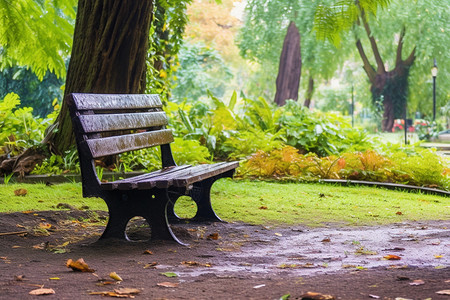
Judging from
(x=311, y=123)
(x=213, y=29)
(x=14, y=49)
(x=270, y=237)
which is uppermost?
(x=213, y=29)

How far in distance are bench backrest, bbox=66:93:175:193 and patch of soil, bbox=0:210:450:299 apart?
2.12 ft

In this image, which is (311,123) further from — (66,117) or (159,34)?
(66,117)

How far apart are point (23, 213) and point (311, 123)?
23.1 ft

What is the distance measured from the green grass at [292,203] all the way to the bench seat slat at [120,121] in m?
0.95

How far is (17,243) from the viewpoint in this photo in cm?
437

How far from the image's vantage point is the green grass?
19.5 ft

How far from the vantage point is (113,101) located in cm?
504

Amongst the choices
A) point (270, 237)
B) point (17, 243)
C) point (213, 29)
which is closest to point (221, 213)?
point (270, 237)

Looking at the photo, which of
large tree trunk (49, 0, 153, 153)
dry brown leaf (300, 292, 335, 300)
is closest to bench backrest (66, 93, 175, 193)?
large tree trunk (49, 0, 153, 153)

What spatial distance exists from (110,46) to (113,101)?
2654 millimetres

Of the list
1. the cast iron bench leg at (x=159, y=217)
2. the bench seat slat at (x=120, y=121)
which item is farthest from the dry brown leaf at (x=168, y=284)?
the bench seat slat at (x=120, y=121)

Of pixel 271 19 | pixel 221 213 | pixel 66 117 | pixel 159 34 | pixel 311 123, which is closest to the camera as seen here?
pixel 221 213

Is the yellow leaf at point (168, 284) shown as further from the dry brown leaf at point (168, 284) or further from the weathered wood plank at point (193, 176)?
the weathered wood plank at point (193, 176)

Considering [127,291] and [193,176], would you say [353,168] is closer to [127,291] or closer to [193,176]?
[193,176]
